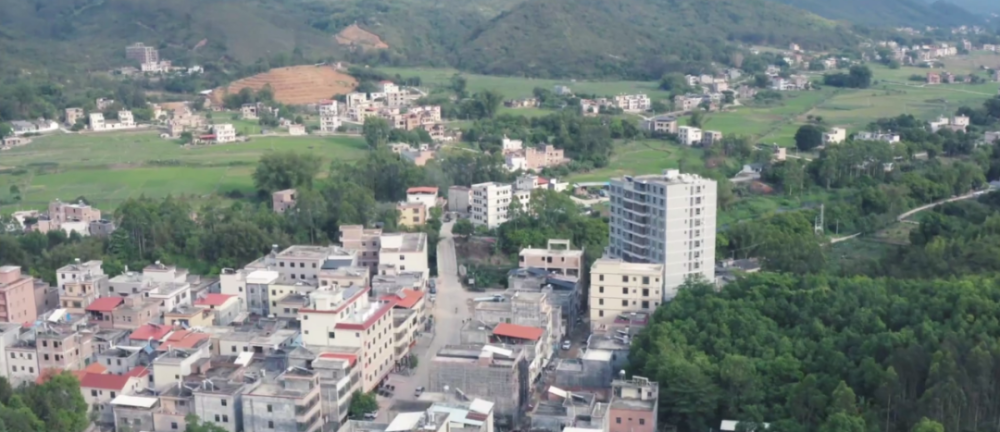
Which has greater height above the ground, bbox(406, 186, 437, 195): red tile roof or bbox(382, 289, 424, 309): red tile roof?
bbox(406, 186, 437, 195): red tile roof

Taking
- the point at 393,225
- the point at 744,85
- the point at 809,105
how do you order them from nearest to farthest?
the point at 393,225, the point at 809,105, the point at 744,85

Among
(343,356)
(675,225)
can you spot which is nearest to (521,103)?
(675,225)

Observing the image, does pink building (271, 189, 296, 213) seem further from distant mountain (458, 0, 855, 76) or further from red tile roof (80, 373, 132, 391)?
distant mountain (458, 0, 855, 76)

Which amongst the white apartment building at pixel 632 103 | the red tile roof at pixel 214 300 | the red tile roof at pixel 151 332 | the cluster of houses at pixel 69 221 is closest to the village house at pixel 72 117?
the cluster of houses at pixel 69 221

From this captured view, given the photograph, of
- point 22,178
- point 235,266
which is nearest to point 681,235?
point 235,266

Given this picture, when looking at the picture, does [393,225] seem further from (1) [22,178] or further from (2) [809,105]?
(2) [809,105]

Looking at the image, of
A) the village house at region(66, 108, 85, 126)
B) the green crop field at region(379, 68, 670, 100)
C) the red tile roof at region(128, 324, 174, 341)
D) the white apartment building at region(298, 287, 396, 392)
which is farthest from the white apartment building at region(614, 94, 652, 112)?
the red tile roof at region(128, 324, 174, 341)
